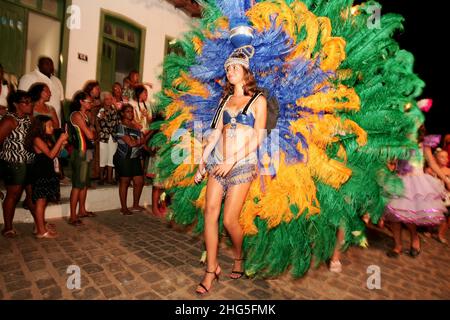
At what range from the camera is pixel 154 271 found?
3.22 m

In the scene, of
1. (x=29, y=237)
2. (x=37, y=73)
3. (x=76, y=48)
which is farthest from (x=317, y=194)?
(x=76, y=48)

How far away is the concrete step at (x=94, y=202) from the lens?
176 inches

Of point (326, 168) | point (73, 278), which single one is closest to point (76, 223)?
point (73, 278)

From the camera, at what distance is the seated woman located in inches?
206

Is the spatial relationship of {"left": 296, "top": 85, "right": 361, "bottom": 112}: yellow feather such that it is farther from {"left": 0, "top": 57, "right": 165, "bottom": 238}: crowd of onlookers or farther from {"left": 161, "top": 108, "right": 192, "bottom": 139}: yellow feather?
{"left": 0, "top": 57, "right": 165, "bottom": 238}: crowd of onlookers

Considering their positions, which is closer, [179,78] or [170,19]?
[179,78]

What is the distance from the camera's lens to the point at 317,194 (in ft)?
9.26

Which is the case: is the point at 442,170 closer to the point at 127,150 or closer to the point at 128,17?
the point at 127,150

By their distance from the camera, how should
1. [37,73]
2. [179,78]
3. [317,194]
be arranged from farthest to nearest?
[37,73] < [179,78] < [317,194]

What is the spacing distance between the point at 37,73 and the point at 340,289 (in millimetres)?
6039

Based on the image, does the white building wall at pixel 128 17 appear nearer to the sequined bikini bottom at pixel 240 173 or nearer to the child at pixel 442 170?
the sequined bikini bottom at pixel 240 173

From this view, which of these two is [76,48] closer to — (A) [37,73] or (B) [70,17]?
(B) [70,17]

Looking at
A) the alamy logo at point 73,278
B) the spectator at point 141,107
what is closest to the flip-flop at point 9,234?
the alamy logo at point 73,278

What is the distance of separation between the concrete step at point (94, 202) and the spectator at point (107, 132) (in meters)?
0.51
